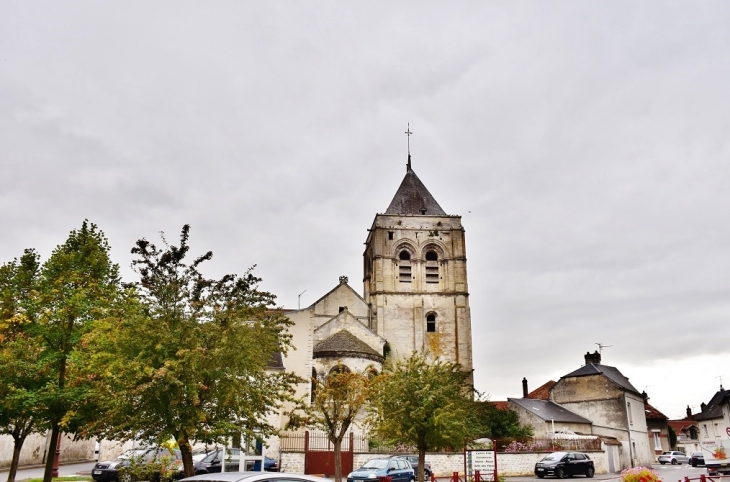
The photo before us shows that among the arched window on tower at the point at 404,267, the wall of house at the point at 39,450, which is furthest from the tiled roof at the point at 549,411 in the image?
the wall of house at the point at 39,450

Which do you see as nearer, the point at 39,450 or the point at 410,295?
the point at 39,450

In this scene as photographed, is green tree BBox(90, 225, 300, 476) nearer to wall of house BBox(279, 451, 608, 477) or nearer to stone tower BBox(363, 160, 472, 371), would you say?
wall of house BBox(279, 451, 608, 477)

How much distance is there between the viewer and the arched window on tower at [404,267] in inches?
1799

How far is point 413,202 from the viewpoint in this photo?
160 feet

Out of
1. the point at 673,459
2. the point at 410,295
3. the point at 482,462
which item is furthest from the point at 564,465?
the point at 673,459

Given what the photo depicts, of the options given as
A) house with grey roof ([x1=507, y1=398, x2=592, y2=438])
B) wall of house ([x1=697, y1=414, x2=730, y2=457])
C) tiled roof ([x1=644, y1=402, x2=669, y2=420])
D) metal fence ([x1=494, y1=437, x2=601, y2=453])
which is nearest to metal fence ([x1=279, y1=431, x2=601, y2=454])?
metal fence ([x1=494, y1=437, x2=601, y2=453])

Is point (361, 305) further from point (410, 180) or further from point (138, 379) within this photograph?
point (138, 379)

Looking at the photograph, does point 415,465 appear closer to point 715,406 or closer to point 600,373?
point 600,373

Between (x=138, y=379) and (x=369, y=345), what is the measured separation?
2816cm

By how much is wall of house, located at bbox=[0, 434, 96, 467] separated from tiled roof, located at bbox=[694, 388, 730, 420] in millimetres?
51614

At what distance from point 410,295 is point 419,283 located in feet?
3.80

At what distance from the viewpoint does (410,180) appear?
51156 millimetres

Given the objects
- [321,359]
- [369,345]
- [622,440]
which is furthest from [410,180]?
[622,440]

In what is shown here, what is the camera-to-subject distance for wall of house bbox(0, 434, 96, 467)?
82.1ft
